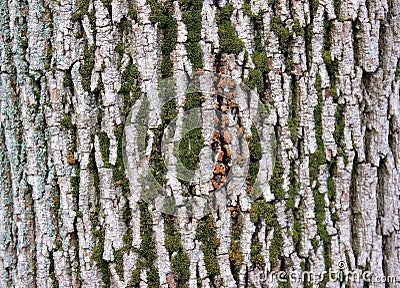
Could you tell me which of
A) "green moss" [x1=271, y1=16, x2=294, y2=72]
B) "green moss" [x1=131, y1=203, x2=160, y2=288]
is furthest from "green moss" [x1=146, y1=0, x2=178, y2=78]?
"green moss" [x1=131, y1=203, x2=160, y2=288]

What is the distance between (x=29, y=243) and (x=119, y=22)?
2.99ft

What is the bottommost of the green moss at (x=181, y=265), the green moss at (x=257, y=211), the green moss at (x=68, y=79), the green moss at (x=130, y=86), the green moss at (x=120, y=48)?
the green moss at (x=181, y=265)

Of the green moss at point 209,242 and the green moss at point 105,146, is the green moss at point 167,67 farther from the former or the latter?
the green moss at point 209,242

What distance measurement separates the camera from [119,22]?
163 cm

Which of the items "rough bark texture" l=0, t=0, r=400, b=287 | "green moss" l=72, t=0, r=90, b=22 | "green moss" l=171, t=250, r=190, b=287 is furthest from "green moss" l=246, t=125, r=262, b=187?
"green moss" l=72, t=0, r=90, b=22

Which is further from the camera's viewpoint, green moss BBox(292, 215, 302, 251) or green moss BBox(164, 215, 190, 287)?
green moss BBox(292, 215, 302, 251)

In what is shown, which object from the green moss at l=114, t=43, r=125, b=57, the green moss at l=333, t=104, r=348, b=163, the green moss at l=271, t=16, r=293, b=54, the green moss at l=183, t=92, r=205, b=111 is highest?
the green moss at l=271, t=16, r=293, b=54

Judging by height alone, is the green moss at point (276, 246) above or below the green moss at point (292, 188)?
below

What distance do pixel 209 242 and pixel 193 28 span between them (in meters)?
0.73

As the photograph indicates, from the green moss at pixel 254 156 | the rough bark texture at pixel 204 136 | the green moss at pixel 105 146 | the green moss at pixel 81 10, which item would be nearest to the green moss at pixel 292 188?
the rough bark texture at pixel 204 136

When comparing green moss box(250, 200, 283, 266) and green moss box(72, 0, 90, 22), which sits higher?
green moss box(72, 0, 90, 22)

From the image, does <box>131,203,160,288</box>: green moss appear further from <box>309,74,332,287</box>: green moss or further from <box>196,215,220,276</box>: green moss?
<box>309,74,332,287</box>: green moss

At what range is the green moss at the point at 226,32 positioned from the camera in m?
1.62

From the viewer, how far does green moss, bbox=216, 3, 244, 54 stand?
1.62 metres
